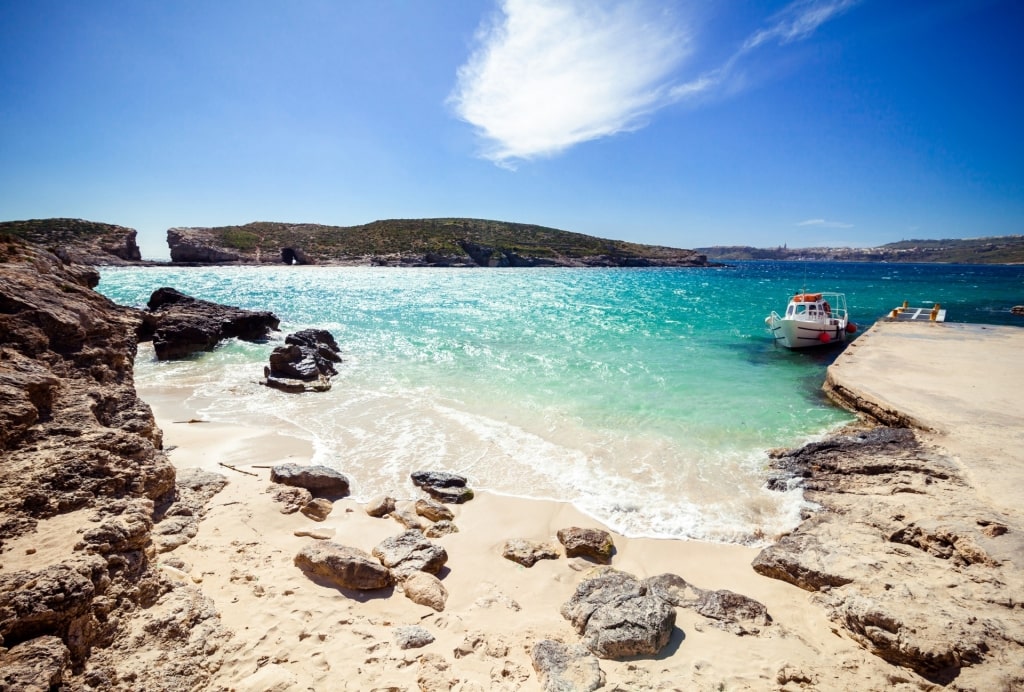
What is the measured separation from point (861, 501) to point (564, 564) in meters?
5.07

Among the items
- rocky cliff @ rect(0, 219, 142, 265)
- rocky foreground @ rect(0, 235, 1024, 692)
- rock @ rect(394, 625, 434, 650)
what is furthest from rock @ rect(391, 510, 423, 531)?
rocky cliff @ rect(0, 219, 142, 265)

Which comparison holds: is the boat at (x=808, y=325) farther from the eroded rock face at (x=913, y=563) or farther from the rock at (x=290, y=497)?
the rock at (x=290, y=497)

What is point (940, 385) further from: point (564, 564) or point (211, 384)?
point (211, 384)

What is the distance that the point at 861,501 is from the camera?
280 inches

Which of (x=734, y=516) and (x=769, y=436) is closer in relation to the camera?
(x=734, y=516)

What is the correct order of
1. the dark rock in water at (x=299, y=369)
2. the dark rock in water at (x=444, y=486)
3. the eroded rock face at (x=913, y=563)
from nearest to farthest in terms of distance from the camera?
the eroded rock face at (x=913, y=563)
the dark rock in water at (x=444, y=486)
the dark rock in water at (x=299, y=369)

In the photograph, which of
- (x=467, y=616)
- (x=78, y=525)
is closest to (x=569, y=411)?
(x=467, y=616)

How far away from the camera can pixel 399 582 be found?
5324 millimetres

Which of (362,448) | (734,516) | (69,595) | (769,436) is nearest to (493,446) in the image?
(362,448)

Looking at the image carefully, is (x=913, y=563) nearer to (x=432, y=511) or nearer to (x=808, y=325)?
(x=432, y=511)

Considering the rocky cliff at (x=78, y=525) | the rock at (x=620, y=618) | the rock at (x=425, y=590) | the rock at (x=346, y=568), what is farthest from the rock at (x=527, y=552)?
the rocky cliff at (x=78, y=525)

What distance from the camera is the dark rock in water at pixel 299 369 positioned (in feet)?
45.8

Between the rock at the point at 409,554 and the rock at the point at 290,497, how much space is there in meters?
1.68

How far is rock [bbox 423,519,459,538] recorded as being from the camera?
6.64 meters
